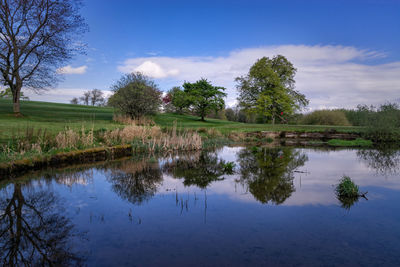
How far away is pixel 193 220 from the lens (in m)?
5.36

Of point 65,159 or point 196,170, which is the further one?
point 65,159

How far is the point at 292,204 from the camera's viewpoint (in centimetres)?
639

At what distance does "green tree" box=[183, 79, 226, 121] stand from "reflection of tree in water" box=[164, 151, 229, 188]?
32.0 m

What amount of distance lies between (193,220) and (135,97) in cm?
2392

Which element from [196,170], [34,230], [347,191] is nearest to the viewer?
[34,230]

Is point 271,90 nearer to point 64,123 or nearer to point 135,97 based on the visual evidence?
point 135,97

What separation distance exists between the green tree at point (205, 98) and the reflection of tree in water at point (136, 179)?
111ft

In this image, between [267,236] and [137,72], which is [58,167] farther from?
[137,72]

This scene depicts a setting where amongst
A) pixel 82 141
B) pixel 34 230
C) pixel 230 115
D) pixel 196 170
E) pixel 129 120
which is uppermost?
pixel 230 115

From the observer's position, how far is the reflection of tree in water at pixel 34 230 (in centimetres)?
386

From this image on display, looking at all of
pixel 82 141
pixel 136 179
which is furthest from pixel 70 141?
pixel 136 179

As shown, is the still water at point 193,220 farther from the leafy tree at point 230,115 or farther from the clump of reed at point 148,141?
the leafy tree at point 230,115

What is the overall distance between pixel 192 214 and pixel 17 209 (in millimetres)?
4089

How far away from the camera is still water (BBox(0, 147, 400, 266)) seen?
3939 millimetres
